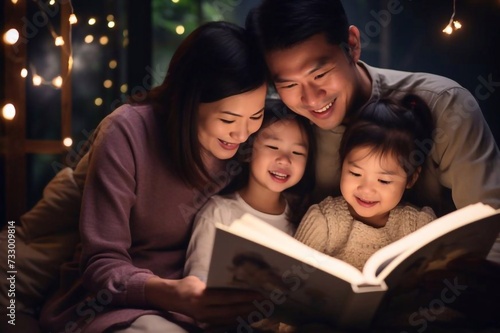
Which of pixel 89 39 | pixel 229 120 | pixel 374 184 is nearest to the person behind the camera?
pixel 229 120

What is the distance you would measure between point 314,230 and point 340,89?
16.5 inches

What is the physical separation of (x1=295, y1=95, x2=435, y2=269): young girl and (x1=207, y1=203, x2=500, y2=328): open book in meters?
0.36

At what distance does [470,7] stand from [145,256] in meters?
1.20

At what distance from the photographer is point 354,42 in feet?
5.22

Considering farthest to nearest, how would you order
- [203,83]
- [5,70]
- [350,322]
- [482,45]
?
[482,45], [5,70], [203,83], [350,322]

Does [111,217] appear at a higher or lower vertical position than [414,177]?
lower

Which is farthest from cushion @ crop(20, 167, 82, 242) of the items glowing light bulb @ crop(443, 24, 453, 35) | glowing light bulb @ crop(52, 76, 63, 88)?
glowing light bulb @ crop(443, 24, 453, 35)

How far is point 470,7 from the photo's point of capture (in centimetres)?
162

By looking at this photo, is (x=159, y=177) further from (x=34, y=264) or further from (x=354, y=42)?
(x=354, y=42)

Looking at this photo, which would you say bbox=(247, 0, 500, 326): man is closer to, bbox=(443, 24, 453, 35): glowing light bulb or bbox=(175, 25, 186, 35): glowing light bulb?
bbox=(443, 24, 453, 35): glowing light bulb

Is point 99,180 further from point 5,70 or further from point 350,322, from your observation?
point 350,322

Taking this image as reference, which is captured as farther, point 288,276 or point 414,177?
point 414,177

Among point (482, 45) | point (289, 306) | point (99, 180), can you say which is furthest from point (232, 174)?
point (482, 45)

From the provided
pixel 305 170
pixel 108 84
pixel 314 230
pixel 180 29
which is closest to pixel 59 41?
pixel 108 84
